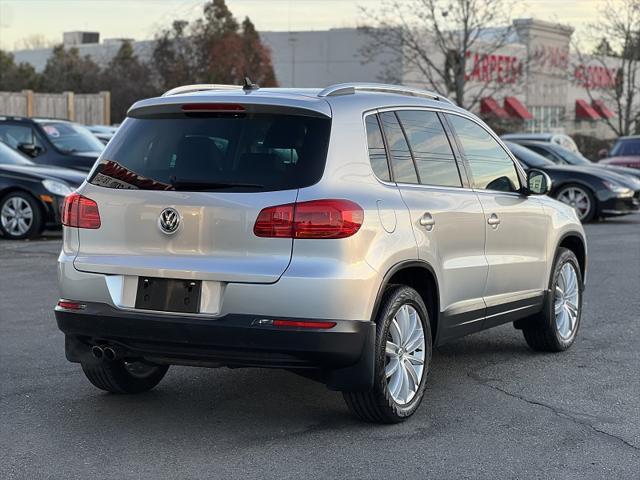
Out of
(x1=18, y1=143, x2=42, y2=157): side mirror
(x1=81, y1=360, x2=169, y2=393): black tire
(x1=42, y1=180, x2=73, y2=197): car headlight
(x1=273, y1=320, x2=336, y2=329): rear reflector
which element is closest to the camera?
(x1=273, y1=320, x2=336, y2=329): rear reflector

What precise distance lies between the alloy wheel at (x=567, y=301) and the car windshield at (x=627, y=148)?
60.6 feet

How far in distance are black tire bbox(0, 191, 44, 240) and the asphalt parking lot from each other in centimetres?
684

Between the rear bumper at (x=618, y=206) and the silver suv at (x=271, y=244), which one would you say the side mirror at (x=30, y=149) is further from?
the silver suv at (x=271, y=244)

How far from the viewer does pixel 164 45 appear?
50.0m

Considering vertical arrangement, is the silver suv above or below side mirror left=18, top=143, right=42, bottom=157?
below

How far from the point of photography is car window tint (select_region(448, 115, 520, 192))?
6809 millimetres

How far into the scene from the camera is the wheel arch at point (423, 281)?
19.0 ft

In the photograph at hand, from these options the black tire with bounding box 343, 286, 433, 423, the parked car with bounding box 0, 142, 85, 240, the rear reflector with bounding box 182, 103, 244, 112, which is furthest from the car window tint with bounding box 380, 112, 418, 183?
the parked car with bounding box 0, 142, 85, 240

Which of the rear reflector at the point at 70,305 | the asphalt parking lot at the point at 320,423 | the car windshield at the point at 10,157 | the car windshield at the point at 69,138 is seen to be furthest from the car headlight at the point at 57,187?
the rear reflector at the point at 70,305

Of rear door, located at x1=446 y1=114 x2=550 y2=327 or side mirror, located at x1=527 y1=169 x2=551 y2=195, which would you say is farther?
side mirror, located at x1=527 y1=169 x2=551 y2=195

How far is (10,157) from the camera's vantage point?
16.0 m

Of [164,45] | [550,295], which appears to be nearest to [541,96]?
[164,45]

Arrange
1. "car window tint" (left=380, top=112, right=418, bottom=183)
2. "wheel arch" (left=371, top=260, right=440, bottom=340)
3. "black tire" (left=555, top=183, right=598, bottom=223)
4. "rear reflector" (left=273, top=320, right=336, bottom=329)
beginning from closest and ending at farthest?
1. "rear reflector" (left=273, top=320, right=336, bottom=329)
2. "wheel arch" (left=371, top=260, right=440, bottom=340)
3. "car window tint" (left=380, top=112, right=418, bottom=183)
4. "black tire" (left=555, top=183, right=598, bottom=223)

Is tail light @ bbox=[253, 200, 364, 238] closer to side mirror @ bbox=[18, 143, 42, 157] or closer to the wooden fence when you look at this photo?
side mirror @ bbox=[18, 143, 42, 157]
